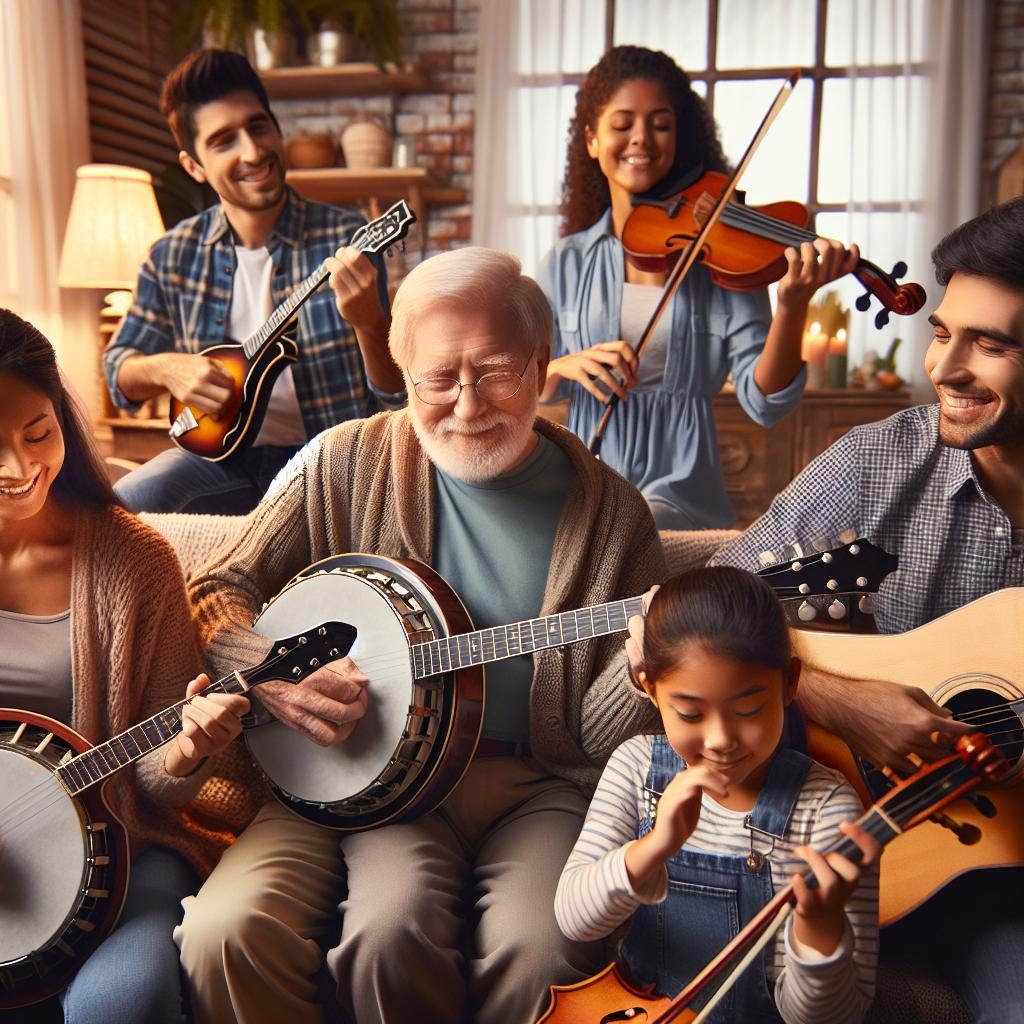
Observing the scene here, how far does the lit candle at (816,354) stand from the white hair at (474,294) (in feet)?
7.11

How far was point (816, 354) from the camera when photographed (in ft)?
10.7

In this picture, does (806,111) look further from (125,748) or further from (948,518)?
(125,748)

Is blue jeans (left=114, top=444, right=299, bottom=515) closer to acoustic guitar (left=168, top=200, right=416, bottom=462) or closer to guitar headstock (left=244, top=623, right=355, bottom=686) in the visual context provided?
acoustic guitar (left=168, top=200, right=416, bottom=462)

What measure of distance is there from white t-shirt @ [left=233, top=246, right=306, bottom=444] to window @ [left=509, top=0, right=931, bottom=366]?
1904mm

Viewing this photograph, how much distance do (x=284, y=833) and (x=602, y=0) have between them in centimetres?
338

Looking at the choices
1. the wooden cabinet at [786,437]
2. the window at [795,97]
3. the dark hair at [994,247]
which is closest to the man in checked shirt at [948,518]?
the dark hair at [994,247]

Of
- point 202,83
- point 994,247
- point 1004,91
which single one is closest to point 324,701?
point 994,247

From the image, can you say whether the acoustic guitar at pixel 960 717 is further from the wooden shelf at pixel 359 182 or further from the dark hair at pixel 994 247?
the wooden shelf at pixel 359 182

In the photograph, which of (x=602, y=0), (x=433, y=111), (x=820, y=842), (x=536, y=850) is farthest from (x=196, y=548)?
(x=602, y=0)

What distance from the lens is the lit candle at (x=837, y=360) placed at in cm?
322

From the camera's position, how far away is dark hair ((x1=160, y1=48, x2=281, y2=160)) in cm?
189

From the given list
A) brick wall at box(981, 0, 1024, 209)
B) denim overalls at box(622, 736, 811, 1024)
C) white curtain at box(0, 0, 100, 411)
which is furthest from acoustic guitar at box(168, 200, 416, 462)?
brick wall at box(981, 0, 1024, 209)

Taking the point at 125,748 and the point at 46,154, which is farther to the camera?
the point at 46,154

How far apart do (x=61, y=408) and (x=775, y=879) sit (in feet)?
2.97
